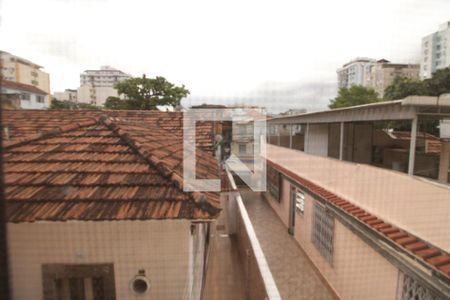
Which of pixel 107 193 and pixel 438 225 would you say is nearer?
pixel 107 193

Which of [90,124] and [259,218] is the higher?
[90,124]

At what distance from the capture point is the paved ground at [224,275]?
2.13 m

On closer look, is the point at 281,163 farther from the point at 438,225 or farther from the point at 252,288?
the point at 438,225

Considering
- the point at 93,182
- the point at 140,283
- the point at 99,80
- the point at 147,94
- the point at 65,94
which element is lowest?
the point at 140,283

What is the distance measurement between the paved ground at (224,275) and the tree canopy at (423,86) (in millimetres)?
5522

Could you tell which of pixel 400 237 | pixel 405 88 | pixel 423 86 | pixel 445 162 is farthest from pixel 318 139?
pixel 405 88

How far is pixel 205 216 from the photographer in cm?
76

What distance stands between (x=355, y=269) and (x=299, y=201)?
4.64 feet

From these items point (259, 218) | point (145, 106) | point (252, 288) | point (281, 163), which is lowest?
point (259, 218)

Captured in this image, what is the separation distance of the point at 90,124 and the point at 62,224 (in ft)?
2.38

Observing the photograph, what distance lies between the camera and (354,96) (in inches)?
366

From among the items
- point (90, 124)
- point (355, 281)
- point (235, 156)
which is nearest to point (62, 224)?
point (90, 124)

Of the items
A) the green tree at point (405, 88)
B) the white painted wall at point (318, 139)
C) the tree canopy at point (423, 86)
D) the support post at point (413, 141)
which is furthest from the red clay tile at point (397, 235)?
the green tree at point (405, 88)
